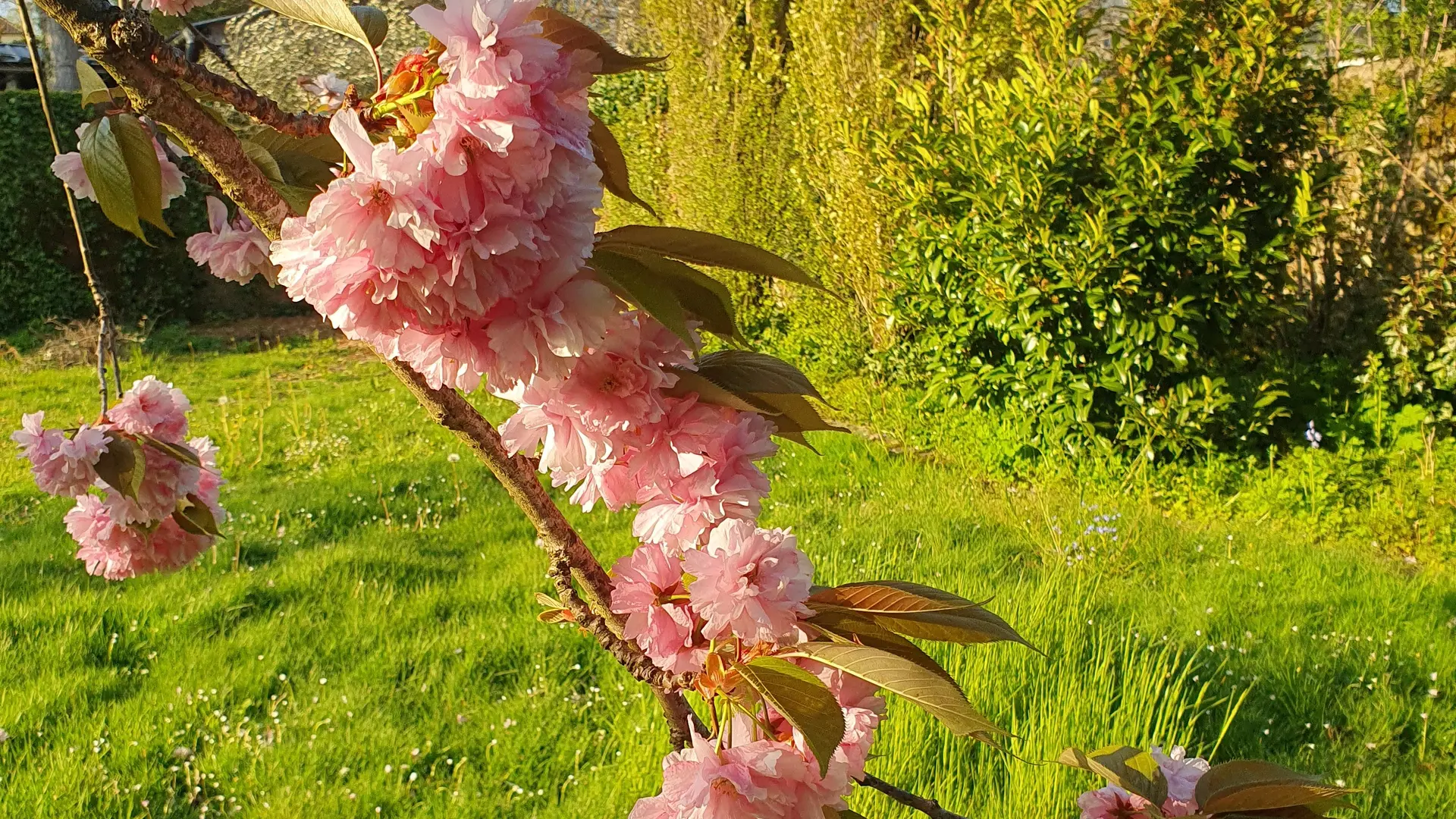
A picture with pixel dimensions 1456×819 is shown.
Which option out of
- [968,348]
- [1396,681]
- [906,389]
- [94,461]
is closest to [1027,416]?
[968,348]

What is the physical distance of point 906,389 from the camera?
4.96 m

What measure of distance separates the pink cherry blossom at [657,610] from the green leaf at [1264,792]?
0.33m

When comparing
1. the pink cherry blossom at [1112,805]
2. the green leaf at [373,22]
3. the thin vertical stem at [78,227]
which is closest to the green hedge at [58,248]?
the thin vertical stem at [78,227]

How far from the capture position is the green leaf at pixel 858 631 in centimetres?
62

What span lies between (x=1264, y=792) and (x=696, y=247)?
→ 480 millimetres

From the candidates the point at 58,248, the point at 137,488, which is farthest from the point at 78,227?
the point at 58,248

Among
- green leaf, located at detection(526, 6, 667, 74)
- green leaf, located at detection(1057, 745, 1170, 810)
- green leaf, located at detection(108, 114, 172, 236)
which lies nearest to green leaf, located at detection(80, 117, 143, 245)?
green leaf, located at detection(108, 114, 172, 236)

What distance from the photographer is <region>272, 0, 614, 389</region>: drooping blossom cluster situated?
0.40 m

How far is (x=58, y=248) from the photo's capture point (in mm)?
8039

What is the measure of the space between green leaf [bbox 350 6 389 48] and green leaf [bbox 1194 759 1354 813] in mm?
667

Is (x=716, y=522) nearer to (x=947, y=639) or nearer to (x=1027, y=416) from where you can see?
(x=947, y=639)

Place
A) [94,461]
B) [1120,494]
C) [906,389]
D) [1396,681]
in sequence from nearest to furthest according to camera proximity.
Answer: [94,461] < [1396,681] < [1120,494] < [906,389]

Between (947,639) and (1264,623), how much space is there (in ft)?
8.53

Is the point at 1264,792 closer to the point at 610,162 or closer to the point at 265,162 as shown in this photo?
the point at 610,162
